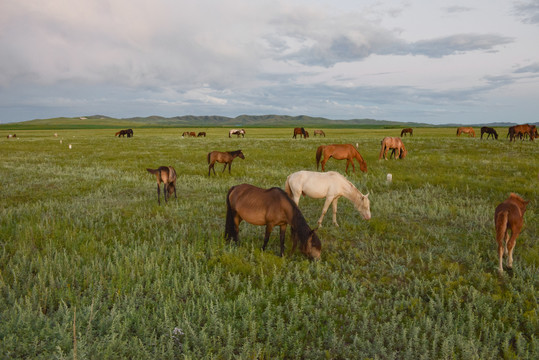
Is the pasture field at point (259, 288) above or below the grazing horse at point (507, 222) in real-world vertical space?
below

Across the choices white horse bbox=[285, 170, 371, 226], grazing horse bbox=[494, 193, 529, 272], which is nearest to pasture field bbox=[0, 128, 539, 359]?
grazing horse bbox=[494, 193, 529, 272]

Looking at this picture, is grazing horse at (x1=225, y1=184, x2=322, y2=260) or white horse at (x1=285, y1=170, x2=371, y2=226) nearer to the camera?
grazing horse at (x1=225, y1=184, x2=322, y2=260)

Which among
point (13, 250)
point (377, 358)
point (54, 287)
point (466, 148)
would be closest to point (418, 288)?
point (377, 358)

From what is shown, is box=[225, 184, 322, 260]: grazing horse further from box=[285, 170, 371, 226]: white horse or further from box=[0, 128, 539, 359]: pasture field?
box=[285, 170, 371, 226]: white horse

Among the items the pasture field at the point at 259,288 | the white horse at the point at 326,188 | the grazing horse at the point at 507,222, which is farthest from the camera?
the white horse at the point at 326,188

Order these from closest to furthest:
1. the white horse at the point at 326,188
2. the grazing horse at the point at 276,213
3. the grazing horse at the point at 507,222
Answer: the grazing horse at the point at 507,222, the grazing horse at the point at 276,213, the white horse at the point at 326,188

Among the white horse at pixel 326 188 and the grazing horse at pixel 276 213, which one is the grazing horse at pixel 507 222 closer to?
the white horse at pixel 326 188

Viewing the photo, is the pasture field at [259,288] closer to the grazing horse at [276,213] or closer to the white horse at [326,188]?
the grazing horse at [276,213]

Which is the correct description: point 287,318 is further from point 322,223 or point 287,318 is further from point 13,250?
point 13,250

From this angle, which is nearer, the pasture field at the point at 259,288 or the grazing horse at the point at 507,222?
the pasture field at the point at 259,288

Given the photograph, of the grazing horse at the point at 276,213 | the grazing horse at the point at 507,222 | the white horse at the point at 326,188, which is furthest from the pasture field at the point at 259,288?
the white horse at the point at 326,188

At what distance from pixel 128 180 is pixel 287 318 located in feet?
46.1

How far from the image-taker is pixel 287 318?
4711 mm

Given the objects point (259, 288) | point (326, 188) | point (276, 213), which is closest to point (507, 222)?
point (326, 188)
